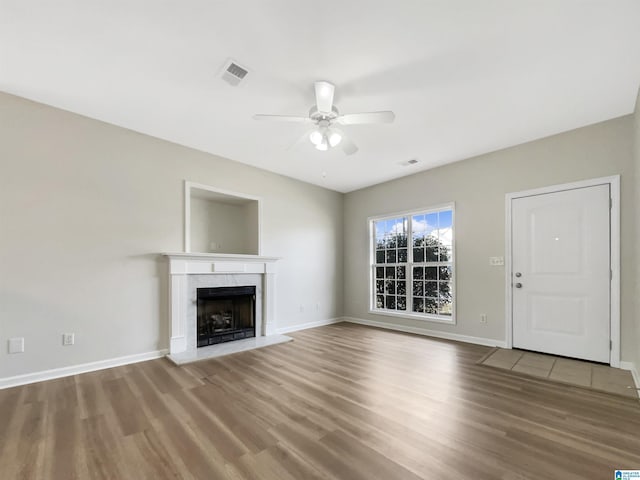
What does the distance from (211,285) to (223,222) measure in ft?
4.13

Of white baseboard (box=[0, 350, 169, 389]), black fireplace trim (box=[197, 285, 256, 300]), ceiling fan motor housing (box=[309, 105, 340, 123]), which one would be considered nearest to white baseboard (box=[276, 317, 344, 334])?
black fireplace trim (box=[197, 285, 256, 300])

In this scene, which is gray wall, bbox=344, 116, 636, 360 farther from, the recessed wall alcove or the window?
the recessed wall alcove

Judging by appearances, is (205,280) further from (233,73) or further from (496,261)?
(496,261)

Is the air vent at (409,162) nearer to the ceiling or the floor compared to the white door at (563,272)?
nearer to the ceiling

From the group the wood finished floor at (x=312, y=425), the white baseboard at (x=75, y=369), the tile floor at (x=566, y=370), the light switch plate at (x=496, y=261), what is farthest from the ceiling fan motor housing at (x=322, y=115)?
the white baseboard at (x=75, y=369)

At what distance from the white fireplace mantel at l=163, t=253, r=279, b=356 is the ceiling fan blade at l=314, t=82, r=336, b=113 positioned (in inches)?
99.8

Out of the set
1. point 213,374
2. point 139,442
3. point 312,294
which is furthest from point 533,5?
point 312,294

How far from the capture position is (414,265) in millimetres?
5254

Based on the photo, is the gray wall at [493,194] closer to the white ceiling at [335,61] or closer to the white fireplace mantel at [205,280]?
the white ceiling at [335,61]

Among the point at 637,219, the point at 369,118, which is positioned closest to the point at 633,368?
the point at 637,219

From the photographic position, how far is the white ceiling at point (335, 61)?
1940 millimetres

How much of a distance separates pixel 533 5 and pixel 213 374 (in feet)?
13.3

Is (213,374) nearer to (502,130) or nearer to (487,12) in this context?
(487,12)

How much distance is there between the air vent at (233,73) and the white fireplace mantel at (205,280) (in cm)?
224
